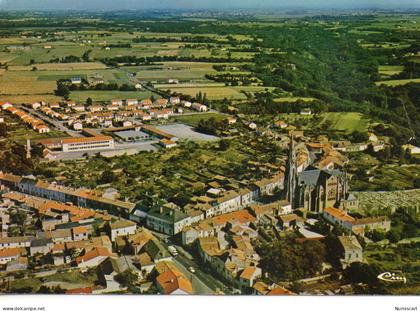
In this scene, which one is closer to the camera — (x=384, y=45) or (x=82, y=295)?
(x=82, y=295)

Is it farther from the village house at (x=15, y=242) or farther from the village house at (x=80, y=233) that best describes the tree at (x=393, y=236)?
the village house at (x=15, y=242)

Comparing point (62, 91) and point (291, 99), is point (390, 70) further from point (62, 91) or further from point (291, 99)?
point (62, 91)

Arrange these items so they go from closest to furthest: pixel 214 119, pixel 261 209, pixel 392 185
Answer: pixel 261 209 → pixel 392 185 → pixel 214 119

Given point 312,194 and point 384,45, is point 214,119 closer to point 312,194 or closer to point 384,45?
point 312,194

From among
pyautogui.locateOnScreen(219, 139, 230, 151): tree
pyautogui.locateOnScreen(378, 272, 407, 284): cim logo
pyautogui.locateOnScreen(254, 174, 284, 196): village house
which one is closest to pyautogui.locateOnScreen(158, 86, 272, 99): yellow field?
pyautogui.locateOnScreen(219, 139, 230, 151): tree

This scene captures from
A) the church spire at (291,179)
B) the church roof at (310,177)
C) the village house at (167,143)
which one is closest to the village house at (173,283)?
the church spire at (291,179)

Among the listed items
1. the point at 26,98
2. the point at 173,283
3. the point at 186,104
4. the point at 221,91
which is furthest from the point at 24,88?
the point at 173,283
